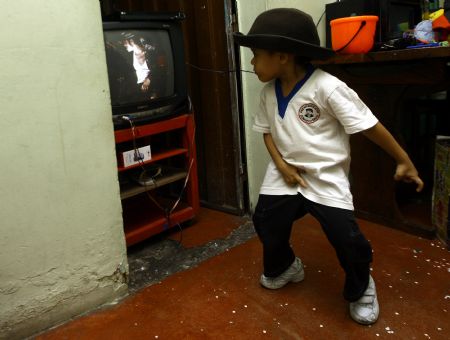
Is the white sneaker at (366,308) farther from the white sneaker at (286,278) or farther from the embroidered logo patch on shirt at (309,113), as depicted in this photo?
the embroidered logo patch on shirt at (309,113)

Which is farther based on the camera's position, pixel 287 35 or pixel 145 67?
pixel 145 67

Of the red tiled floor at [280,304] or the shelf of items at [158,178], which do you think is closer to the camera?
the red tiled floor at [280,304]

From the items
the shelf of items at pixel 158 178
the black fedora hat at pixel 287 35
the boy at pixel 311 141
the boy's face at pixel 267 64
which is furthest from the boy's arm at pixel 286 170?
the shelf of items at pixel 158 178

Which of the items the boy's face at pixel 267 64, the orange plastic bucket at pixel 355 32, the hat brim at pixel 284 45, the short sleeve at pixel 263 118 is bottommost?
the short sleeve at pixel 263 118

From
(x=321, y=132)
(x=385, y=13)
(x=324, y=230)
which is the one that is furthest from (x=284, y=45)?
(x=385, y=13)

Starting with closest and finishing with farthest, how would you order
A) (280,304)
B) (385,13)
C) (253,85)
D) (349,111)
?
(349,111), (280,304), (385,13), (253,85)

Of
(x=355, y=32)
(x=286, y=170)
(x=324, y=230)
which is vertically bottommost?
(x=324, y=230)

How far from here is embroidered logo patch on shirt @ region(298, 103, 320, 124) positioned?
4.75 ft

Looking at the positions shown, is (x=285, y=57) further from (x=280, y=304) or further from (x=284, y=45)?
(x=280, y=304)

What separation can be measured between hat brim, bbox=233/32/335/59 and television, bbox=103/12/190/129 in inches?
29.5

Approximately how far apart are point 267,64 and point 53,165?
789 millimetres

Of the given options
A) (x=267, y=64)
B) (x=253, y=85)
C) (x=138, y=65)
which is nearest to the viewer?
(x=267, y=64)

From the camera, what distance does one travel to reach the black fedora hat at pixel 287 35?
137 centimetres

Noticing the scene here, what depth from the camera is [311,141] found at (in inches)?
57.5
